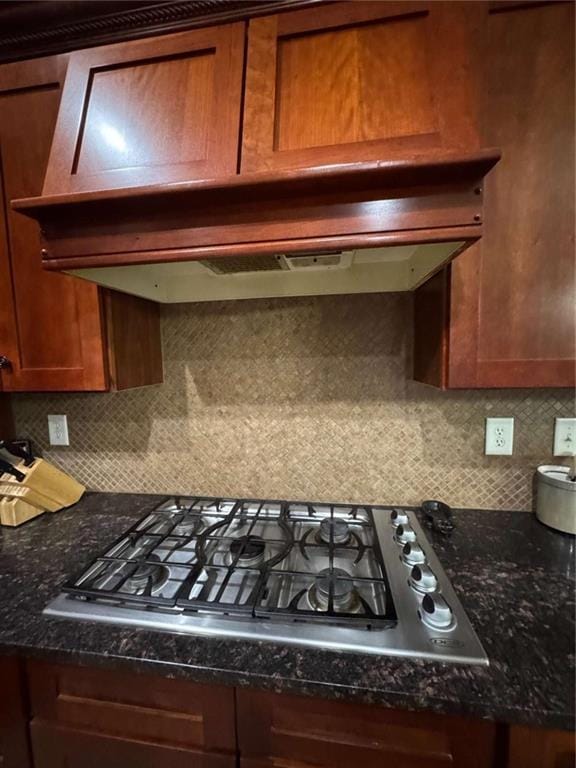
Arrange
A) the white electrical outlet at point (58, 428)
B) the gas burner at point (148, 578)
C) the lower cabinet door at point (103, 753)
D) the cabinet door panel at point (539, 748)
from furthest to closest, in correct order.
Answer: the white electrical outlet at point (58, 428), the gas burner at point (148, 578), the lower cabinet door at point (103, 753), the cabinet door panel at point (539, 748)

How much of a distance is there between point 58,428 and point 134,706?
0.95 meters

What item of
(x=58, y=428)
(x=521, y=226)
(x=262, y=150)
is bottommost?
(x=58, y=428)

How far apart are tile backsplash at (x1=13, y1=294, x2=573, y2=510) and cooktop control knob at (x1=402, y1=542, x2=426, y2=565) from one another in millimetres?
271

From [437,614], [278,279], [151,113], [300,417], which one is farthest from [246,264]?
[437,614]

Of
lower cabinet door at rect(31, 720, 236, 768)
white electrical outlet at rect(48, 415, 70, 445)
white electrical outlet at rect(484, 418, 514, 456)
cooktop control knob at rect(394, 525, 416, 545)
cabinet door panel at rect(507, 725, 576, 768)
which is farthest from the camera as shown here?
white electrical outlet at rect(48, 415, 70, 445)

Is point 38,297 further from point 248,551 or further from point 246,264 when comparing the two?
point 248,551

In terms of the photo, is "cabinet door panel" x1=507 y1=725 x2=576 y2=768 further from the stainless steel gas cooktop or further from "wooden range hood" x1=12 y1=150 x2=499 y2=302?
"wooden range hood" x1=12 y1=150 x2=499 y2=302

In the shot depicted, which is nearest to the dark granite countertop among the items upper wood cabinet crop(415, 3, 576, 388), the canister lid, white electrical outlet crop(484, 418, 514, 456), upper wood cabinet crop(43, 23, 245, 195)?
the canister lid

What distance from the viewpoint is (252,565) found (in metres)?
0.81

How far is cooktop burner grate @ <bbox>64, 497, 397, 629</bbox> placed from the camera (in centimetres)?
66

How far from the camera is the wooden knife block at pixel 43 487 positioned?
104 centimetres

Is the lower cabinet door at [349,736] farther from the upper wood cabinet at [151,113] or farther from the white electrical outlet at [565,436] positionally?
the upper wood cabinet at [151,113]

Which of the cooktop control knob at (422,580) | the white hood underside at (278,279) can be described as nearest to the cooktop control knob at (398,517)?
the cooktop control knob at (422,580)

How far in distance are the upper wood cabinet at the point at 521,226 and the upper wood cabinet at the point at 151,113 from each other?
0.54 m
